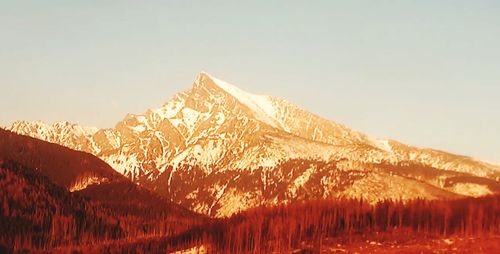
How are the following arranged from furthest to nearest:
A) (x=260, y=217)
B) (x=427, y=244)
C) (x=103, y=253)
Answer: (x=103, y=253)
(x=260, y=217)
(x=427, y=244)

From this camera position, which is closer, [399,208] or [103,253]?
[399,208]

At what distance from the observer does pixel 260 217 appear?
4626 inches

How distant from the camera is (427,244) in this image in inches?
2562

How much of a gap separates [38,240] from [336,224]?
130 m

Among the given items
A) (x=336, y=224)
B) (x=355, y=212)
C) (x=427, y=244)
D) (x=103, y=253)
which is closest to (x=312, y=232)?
(x=336, y=224)

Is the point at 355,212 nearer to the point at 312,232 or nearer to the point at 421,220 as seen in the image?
the point at 312,232

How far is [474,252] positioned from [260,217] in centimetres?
6013

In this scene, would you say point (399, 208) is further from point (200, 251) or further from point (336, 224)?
point (200, 251)

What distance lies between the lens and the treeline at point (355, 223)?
73312 mm

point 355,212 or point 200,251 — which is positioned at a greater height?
point 355,212

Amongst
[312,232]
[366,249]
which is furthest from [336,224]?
[366,249]

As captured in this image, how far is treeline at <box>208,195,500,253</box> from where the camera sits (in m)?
73.3

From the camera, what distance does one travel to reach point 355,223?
8862 cm

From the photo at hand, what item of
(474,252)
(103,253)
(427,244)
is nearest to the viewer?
(474,252)
